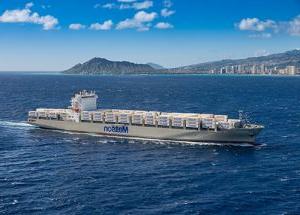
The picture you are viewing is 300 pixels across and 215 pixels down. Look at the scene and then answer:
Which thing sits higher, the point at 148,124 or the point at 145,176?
the point at 148,124

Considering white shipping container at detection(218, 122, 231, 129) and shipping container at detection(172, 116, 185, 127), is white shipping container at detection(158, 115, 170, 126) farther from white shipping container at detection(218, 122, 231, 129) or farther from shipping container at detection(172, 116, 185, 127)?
white shipping container at detection(218, 122, 231, 129)

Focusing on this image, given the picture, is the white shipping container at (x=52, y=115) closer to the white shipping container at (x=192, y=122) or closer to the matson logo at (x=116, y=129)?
the matson logo at (x=116, y=129)

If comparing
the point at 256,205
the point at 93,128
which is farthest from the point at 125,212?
the point at 93,128

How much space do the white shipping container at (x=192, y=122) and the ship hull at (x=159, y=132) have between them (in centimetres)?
152

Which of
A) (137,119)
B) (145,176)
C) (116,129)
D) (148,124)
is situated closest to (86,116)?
(116,129)

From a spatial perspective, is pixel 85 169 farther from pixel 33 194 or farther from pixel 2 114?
pixel 2 114

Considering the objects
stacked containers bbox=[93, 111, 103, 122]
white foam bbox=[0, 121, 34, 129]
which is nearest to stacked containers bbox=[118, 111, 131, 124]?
Answer: stacked containers bbox=[93, 111, 103, 122]

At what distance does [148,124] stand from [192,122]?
13291mm

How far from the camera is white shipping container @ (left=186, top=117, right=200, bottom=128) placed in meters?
125

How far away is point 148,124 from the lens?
13250 centimetres

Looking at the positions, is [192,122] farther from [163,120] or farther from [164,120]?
[163,120]

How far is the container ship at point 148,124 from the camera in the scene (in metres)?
121

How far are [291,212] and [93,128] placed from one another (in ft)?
266

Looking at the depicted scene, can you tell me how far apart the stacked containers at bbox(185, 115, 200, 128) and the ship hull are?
1.52 meters
